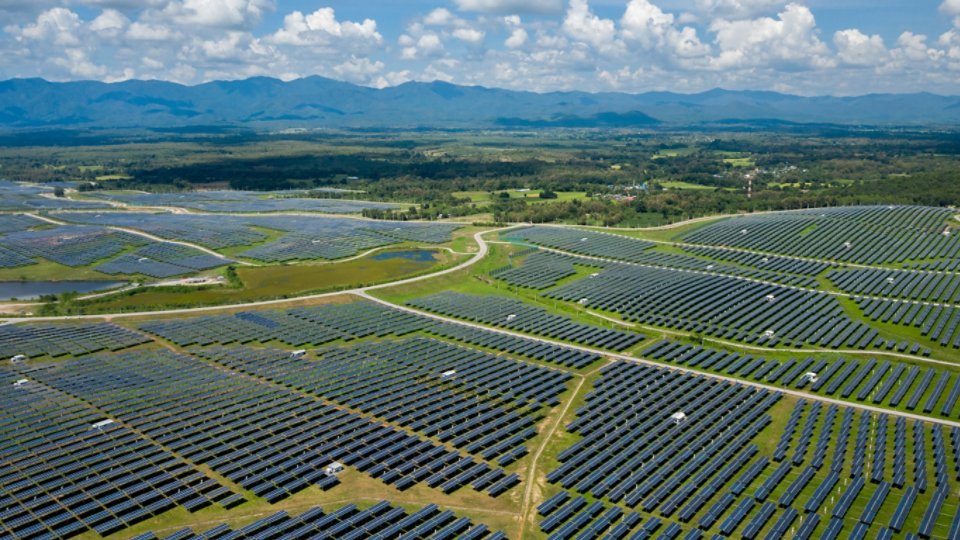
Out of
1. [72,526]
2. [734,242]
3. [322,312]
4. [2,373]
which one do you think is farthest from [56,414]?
[734,242]

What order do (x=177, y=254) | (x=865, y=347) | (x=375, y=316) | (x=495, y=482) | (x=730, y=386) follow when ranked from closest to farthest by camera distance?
(x=495, y=482) < (x=730, y=386) < (x=865, y=347) < (x=375, y=316) < (x=177, y=254)

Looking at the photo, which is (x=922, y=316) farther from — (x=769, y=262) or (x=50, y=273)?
(x=50, y=273)

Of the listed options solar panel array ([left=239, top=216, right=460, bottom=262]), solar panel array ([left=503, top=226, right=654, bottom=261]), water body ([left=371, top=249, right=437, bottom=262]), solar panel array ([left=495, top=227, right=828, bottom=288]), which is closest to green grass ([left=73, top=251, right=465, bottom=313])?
water body ([left=371, top=249, right=437, bottom=262])

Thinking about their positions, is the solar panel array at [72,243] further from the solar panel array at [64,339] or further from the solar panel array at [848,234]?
the solar panel array at [848,234]

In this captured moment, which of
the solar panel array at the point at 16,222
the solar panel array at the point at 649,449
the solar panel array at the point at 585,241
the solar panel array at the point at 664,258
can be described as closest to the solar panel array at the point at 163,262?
the solar panel array at the point at 16,222

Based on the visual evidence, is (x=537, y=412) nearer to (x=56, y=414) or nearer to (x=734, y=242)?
(x=56, y=414)

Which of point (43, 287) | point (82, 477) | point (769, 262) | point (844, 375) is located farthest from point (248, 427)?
point (769, 262)
